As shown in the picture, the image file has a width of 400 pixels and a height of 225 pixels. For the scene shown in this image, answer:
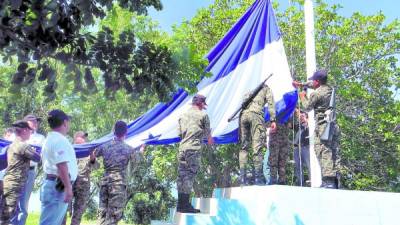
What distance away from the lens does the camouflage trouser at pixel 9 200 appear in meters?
5.46

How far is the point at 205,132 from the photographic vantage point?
613 cm

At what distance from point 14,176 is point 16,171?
6 centimetres

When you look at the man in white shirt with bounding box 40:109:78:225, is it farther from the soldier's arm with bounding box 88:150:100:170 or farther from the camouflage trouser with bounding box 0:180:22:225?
the camouflage trouser with bounding box 0:180:22:225

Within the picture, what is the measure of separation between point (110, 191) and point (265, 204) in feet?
5.53

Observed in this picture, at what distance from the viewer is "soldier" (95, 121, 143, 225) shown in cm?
524

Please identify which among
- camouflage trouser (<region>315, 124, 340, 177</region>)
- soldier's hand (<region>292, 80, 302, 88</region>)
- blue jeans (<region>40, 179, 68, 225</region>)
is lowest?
blue jeans (<region>40, 179, 68, 225</region>)

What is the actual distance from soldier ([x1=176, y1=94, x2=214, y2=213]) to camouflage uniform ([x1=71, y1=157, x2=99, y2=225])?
3.47 ft

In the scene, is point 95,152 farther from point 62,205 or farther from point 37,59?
point 37,59

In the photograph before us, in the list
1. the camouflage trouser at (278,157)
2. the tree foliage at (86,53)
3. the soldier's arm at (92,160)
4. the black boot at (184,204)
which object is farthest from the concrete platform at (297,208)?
the tree foliage at (86,53)

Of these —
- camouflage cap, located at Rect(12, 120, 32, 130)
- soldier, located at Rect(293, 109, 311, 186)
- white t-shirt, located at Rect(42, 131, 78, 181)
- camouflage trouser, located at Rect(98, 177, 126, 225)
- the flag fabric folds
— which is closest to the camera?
white t-shirt, located at Rect(42, 131, 78, 181)

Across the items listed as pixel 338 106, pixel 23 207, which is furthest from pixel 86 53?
pixel 338 106

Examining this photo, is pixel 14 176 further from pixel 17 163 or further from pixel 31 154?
pixel 31 154

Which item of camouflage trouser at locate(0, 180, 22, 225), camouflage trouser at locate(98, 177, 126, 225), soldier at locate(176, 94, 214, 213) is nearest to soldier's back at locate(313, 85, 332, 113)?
soldier at locate(176, 94, 214, 213)

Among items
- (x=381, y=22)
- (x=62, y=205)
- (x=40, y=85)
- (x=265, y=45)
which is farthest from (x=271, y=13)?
(x=381, y=22)
